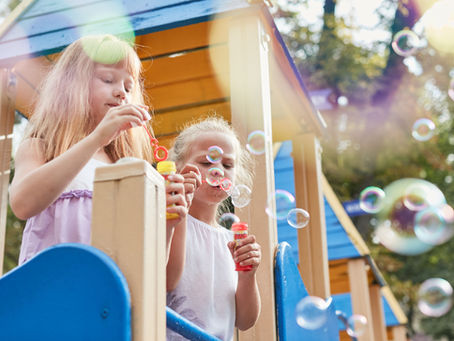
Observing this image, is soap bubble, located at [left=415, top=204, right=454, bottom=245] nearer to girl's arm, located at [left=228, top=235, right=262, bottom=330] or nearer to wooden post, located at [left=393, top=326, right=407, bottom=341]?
girl's arm, located at [left=228, top=235, right=262, bottom=330]

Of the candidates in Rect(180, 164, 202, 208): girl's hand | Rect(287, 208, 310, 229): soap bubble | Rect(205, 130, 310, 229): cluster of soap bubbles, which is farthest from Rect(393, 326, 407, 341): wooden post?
Rect(180, 164, 202, 208): girl's hand

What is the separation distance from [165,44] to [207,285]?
189 cm

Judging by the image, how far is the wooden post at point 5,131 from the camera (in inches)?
144

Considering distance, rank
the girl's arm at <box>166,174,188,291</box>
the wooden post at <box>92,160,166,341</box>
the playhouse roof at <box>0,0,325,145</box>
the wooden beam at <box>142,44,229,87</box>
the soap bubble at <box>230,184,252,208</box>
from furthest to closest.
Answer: the wooden beam at <box>142,44,229,87</box> → the playhouse roof at <box>0,0,325,145</box> → the soap bubble at <box>230,184,252,208</box> → the girl's arm at <box>166,174,188,291</box> → the wooden post at <box>92,160,166,341</box>

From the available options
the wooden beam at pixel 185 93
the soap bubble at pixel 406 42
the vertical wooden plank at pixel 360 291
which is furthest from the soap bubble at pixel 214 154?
the vertical wooden plank at pixel 360 291

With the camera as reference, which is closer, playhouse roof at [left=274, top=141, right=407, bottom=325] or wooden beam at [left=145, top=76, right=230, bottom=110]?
wooden beam at [left=145, top=76, right=230, bottom=110]

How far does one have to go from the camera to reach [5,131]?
3770mm

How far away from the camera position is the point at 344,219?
7.74 metres

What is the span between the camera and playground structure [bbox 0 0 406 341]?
1525mm

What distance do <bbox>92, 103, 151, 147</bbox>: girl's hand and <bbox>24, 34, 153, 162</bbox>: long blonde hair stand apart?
0.49 metres

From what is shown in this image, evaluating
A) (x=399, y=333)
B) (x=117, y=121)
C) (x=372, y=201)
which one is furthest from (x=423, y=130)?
(x=399, y=333)

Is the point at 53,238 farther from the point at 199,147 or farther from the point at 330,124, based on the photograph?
the point at 330,124

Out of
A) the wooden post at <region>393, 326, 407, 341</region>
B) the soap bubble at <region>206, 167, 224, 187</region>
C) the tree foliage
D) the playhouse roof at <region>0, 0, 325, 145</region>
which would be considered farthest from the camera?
the tree foliage

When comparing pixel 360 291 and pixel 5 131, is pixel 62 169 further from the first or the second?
pixel 360 291
